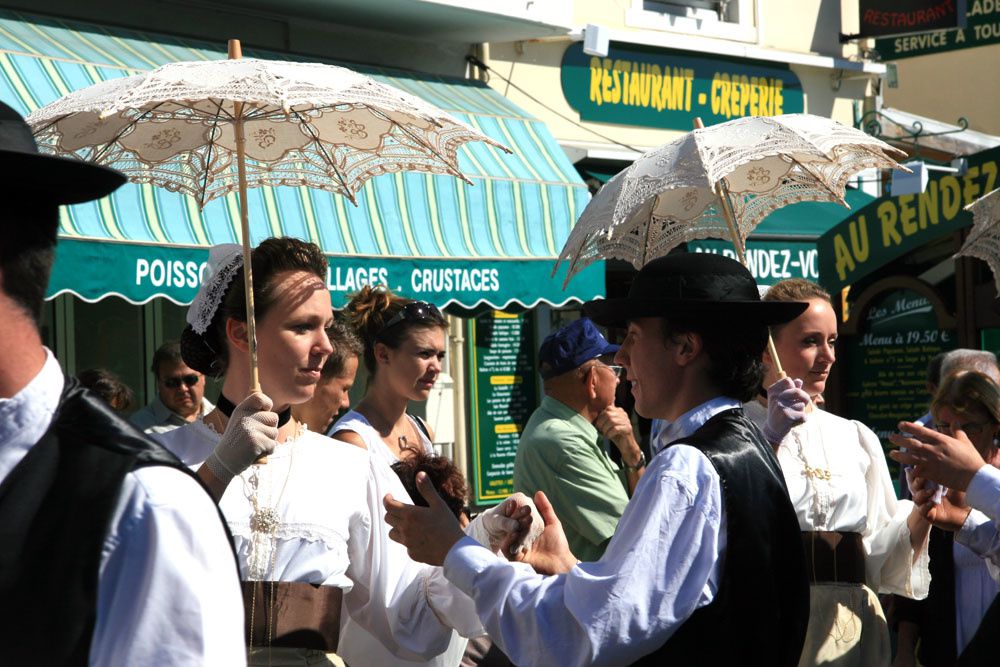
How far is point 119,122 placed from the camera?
13.0 feet

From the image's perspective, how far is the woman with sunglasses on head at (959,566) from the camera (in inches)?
195

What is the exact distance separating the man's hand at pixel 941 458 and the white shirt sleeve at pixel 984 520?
0.03 meters

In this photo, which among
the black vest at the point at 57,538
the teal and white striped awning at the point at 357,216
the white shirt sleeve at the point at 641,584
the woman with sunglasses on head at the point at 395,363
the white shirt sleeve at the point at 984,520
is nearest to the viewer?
the black vest at the point at 57,538

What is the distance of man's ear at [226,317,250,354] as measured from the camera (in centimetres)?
339

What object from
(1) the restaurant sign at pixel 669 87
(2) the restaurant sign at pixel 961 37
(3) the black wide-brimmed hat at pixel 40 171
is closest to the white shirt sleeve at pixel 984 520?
(3) the black wide-brimmed hat at pixel 40 171

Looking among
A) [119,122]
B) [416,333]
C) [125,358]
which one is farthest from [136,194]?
[119,122]

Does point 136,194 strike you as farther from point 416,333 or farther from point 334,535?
point 334,535

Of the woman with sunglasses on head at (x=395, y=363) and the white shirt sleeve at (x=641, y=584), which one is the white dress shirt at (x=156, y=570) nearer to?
the white shirt sleeve at (x=641, y=584)

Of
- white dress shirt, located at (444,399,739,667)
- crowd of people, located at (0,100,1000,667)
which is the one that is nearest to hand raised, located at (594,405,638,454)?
crowd of people, located at (0,100,1000,667)

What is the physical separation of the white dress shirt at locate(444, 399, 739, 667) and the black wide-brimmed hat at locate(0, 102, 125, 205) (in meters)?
1.38

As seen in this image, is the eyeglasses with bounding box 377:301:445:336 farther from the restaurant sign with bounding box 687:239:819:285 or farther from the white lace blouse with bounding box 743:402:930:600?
the restaurant sign with bounding box 687:239:819:285

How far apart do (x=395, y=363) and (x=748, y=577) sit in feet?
8.94

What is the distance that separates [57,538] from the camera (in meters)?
1.49

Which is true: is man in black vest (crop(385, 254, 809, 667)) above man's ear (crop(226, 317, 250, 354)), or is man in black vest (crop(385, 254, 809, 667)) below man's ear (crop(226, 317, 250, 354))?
below
